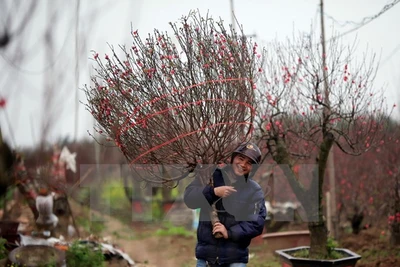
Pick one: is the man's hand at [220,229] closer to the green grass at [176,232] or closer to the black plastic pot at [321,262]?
the black plastic pot at [321,262]

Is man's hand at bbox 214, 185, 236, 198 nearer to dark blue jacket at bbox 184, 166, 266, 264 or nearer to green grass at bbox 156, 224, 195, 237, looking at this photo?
dark blue jacket at bbox 184, 166, 266, 264

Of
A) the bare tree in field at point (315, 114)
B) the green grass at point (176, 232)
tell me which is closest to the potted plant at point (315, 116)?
the bare tree in field at point (315, 114)

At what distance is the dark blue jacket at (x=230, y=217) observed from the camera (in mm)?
4270

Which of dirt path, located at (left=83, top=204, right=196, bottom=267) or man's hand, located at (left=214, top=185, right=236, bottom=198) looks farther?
dirt path, located at (left=83, top=204, right=196, bottom=267)

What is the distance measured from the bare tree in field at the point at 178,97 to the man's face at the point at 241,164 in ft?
0.44

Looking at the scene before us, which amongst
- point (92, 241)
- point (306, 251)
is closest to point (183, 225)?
point (92, 241)

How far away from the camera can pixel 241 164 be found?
4.22 metres

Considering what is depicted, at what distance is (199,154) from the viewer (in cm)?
422

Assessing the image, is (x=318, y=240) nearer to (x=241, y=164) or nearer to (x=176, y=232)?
(x=241, y=164)

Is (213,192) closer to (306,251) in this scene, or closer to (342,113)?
(342,113)

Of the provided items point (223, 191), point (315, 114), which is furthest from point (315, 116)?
point (223, 191)

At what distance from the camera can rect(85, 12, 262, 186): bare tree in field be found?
13.3 ft

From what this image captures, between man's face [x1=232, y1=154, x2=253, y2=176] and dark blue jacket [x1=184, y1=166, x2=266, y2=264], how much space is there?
0.13m

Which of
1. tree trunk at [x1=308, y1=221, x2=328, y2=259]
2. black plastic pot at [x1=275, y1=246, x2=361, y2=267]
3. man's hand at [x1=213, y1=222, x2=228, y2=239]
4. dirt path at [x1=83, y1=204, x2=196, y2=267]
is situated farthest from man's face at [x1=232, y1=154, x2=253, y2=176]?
dirt path at [x1=83, y1=204, x2=196, y2=267]
